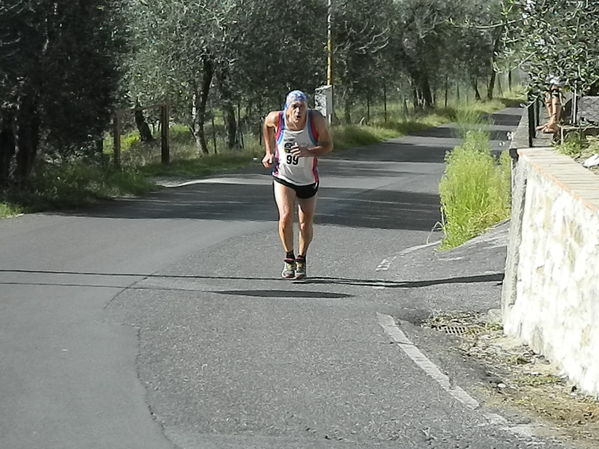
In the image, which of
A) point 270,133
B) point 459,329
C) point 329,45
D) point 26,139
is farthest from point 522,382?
point 329,45

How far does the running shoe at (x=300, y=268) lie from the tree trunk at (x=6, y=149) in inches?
309

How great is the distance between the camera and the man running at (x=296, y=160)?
10.3 metres

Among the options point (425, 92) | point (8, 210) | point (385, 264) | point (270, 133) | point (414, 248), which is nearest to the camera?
point (270, 133)

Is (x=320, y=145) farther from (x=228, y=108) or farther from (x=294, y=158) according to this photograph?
(x=228, y=108)

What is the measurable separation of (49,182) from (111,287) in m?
8.18

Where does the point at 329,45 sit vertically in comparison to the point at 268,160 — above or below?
above

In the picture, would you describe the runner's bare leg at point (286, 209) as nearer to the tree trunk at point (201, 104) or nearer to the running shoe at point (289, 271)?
the running shoe at point (289, 271)

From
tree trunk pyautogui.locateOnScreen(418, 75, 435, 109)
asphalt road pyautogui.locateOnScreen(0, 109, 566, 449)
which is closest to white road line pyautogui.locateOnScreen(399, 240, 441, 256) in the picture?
asphalt road pyautogui.locateOnScreen(0, 109, 566, 449)

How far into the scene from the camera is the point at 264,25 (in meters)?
29.9

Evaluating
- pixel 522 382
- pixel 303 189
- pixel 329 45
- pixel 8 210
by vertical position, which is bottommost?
pixel 522 382

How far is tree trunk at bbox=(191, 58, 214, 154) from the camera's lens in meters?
30.1

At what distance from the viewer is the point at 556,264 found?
7293 mm

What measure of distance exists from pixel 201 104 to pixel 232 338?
23346 mm

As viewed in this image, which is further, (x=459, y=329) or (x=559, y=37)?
(x=459, y=329)
